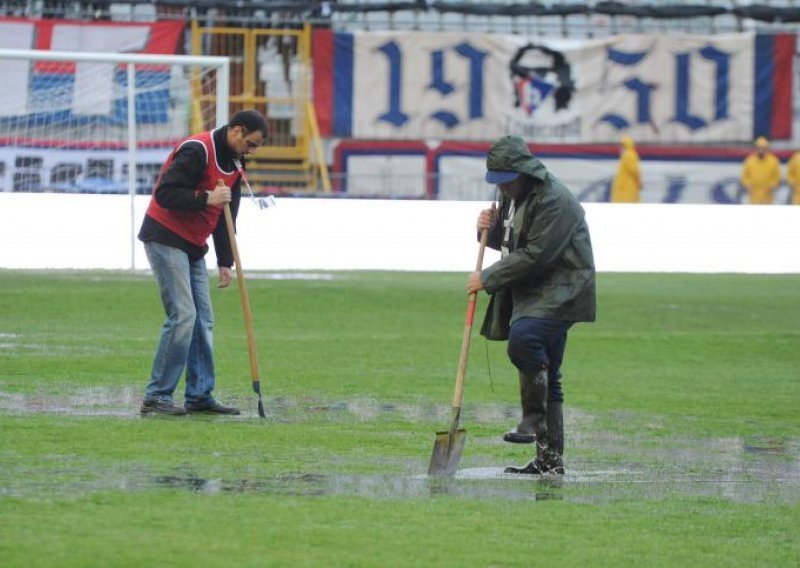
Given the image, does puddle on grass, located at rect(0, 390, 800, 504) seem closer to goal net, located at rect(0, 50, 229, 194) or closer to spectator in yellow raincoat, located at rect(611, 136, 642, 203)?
goal net, located at rect(0, 50, 229, 194)

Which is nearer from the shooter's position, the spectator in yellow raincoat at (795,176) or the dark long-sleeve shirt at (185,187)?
the dark long-sleeve shirt at (185,187)

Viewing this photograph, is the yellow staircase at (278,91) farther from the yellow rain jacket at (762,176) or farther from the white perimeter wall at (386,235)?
the white perimeter wall at (386,235)

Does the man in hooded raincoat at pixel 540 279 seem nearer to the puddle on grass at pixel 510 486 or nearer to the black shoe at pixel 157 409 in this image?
the puddle on grass at pixel 510 486

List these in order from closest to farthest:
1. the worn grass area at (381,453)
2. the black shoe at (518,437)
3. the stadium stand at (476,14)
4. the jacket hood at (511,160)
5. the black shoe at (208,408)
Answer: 1. the worn grass area at (381,453)
2. the jacket hood at (511,160)
3. the black shoe at (518,437)
4. the black shoe at (208,408)
5. the stadium stand at (476,14)

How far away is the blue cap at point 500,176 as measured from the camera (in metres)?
9.38

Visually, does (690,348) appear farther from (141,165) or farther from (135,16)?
(135,16)

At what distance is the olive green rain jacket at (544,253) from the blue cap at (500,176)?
33mm

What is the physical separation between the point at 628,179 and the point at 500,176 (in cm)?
3001

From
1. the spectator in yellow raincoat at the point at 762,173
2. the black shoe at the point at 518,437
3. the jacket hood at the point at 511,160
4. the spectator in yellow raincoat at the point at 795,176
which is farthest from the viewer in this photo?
the spectator in yellow raincoat at the point at 795,176

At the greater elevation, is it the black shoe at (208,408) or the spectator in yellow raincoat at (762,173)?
the black shoe at (208,408)

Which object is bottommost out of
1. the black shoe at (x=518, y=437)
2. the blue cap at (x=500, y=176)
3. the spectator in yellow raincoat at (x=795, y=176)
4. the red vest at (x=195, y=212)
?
the spectator in yellow raincoat at (x=795, y=176)

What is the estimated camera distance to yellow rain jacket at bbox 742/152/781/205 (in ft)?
130

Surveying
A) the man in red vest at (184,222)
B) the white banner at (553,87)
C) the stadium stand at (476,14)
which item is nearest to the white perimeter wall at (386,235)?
the stadium stand at (476,14)

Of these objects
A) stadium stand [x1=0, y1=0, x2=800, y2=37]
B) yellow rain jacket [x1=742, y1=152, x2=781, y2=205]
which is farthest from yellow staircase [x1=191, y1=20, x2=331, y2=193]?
yellow rain jacket [x1=742, y1=152, x2=781, y2=205]
